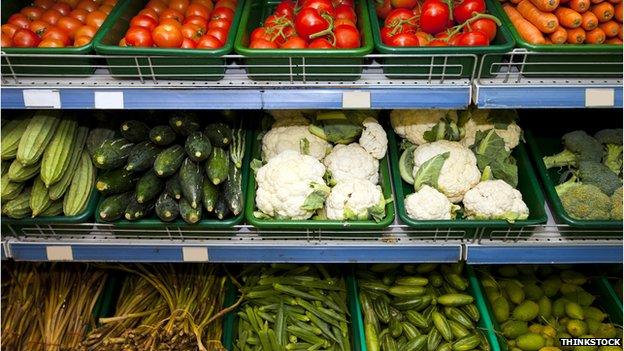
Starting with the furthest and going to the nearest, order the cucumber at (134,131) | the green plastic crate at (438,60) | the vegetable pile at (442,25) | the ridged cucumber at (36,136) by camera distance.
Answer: the cucumber at (134,131) < the ridged cucumber at (36,136) < the vegetable pile at (442,25) < the green plastic crate at (438,60)

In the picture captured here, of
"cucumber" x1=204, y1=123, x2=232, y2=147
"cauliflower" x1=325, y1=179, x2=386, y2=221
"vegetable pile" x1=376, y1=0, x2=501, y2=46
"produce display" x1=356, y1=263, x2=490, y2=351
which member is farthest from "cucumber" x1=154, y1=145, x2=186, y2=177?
"produce display" x1=356, y1=263, x2=490, y2=351

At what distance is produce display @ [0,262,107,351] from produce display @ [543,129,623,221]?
180 centimetres

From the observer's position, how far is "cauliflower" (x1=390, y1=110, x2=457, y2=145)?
76.5 inches

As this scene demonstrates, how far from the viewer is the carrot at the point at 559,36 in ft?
5.28

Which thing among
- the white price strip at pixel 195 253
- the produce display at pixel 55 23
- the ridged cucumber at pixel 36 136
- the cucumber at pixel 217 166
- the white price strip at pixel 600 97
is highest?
the produce display at pixel 55 23

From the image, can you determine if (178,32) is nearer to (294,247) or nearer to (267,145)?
(267,145)

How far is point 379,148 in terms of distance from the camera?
1916 millimetres

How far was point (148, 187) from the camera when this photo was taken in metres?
1.71

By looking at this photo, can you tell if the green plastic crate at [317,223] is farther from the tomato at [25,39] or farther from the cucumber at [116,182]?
the tomato at [25,39]

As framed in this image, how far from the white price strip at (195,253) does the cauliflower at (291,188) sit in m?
0.23

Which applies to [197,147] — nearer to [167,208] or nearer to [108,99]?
[167,208]

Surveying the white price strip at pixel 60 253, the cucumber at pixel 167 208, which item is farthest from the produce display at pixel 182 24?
the white price strip at pixel 60 253

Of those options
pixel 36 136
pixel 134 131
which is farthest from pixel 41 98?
pixel 134 131

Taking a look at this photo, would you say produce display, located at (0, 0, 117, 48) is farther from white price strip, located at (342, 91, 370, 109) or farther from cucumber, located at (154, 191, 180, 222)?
white price strip, located at (342, 91, 370, 109)
